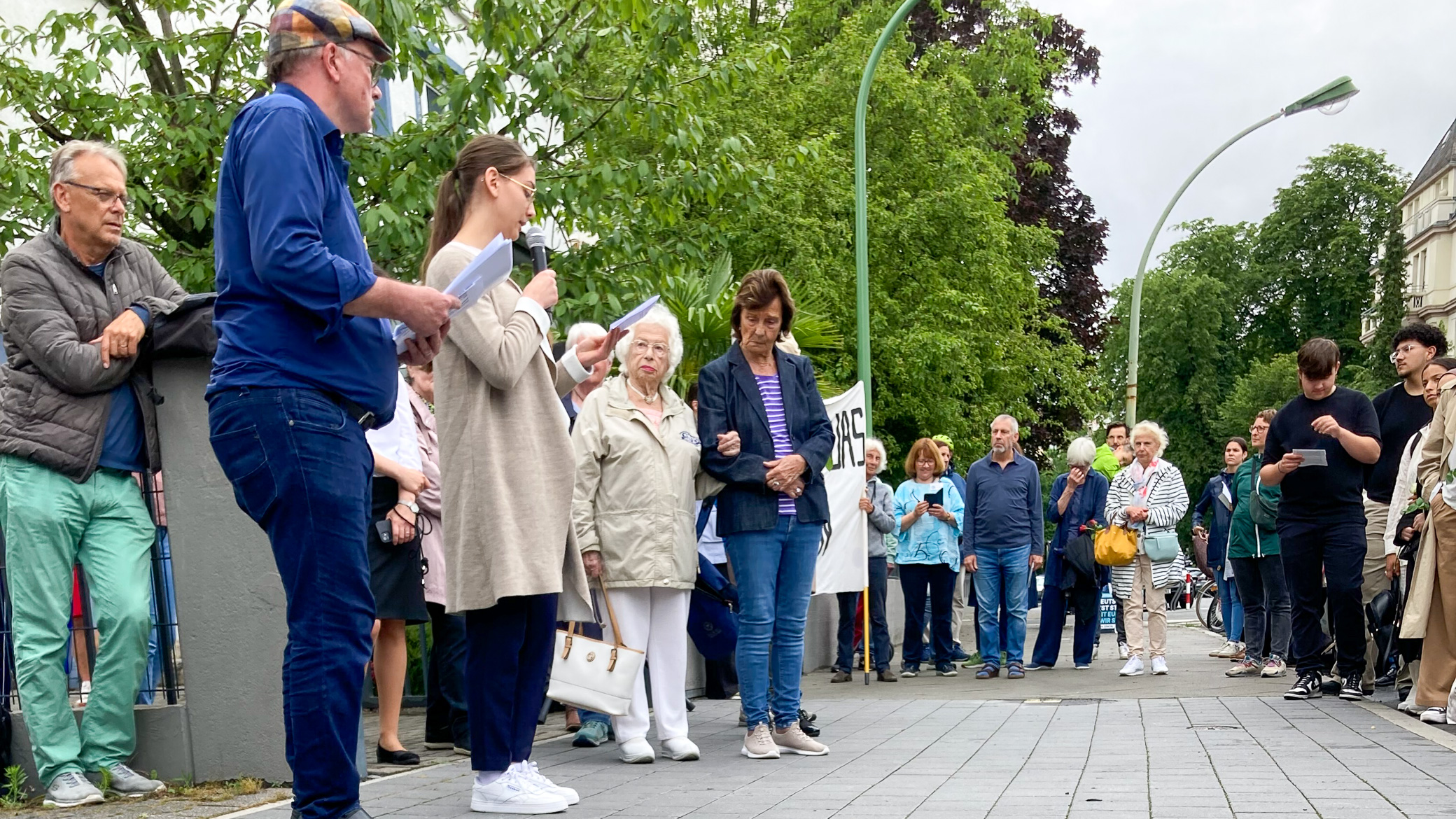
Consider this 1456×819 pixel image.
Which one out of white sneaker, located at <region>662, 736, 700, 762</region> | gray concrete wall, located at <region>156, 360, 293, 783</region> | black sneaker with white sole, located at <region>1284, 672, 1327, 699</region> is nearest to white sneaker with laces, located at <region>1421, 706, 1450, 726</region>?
black sneaker with white sole, located at <region>1284, 672, 1327, 699</region>

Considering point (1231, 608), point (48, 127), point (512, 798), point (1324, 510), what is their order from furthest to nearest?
1. point (1231, 608)
2. point (48, 127)
3. point (1324, 510)
4. point (512, 798)

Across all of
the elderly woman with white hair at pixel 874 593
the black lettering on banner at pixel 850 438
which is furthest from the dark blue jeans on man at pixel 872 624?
the black lettering on banner at pixel 850 438

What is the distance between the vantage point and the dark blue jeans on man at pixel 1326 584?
9.69 m

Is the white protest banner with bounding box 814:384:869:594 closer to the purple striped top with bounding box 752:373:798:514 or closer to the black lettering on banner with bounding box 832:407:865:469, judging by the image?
the black lettering on banner with bounding box 832:407:865:469

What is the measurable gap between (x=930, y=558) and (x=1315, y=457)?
17.5 feet

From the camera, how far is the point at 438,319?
13.2 feet

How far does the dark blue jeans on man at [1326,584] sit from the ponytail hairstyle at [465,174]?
20.7 feet

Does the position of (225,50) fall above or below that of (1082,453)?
above

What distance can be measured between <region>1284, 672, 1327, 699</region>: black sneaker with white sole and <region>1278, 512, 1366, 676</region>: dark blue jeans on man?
0.03 m

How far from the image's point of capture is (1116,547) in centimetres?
1374

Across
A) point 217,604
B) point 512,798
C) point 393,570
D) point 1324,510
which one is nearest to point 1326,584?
point 1324,510

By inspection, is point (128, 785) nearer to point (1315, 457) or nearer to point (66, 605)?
point (66, 605)

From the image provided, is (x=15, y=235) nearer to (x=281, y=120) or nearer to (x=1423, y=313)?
(x=281, y=120)

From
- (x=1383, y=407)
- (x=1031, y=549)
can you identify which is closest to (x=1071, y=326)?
(x=1031, y=549)
